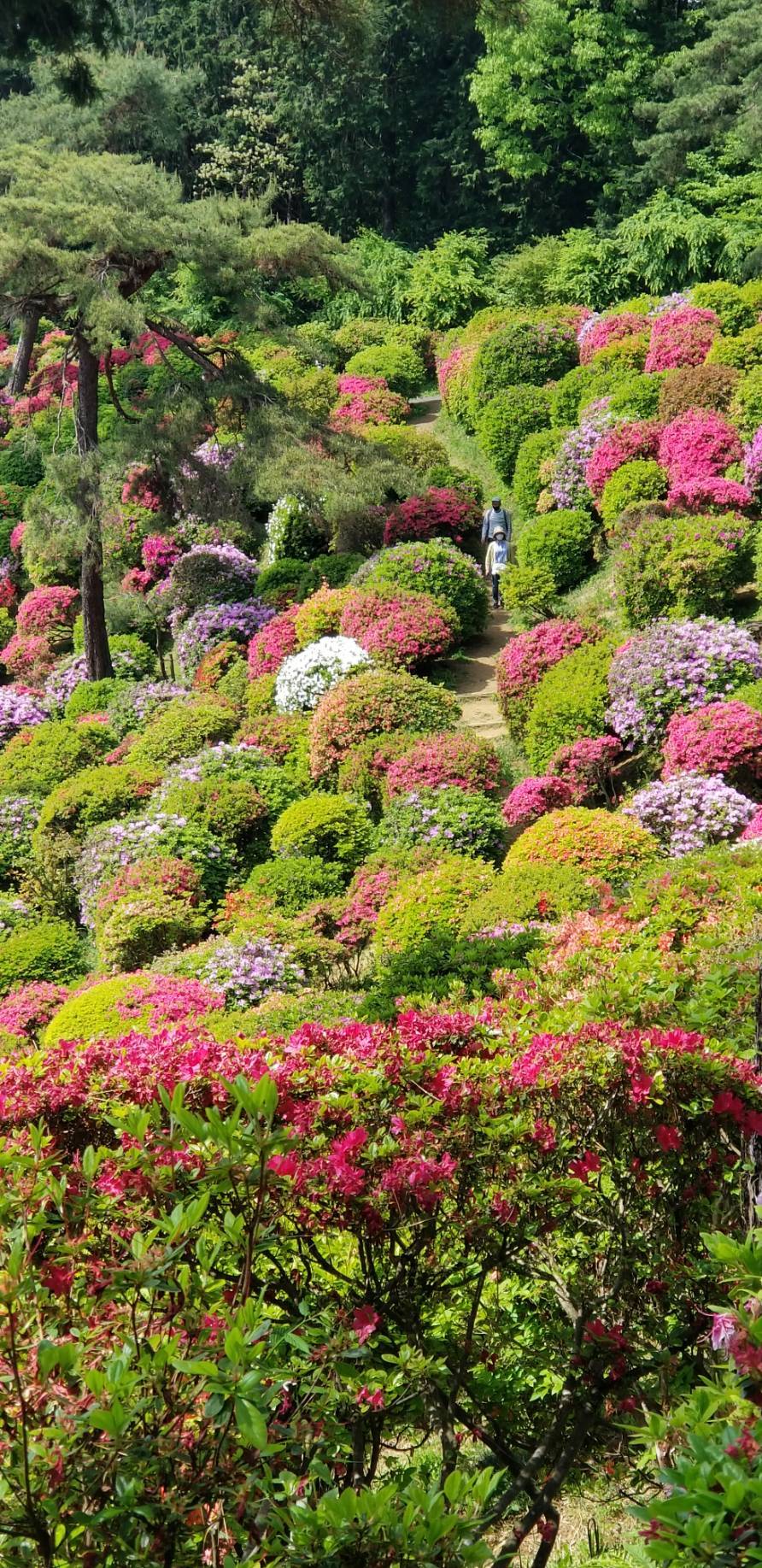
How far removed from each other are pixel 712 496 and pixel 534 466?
474 centimetres

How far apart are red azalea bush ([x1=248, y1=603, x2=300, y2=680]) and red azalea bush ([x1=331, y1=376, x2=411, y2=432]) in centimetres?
664

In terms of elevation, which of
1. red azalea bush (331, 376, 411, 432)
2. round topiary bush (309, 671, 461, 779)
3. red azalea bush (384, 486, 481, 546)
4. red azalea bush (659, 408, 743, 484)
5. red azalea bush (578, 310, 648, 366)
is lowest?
round topiary bush (309, 671, 461, 779)

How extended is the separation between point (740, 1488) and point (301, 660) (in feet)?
40.0

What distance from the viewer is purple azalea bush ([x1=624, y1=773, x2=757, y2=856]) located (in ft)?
29.4

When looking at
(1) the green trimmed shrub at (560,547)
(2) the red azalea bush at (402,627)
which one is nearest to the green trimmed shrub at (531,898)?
(2) the red azalea bush at (402,627)

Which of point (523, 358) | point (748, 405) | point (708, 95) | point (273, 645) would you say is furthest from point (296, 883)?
point (708, 95)

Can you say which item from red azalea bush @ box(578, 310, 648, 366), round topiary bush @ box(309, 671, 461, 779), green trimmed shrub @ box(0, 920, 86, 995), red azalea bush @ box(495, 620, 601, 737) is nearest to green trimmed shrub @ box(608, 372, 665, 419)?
red azalea bush @ box(578, 310, 648, 366)

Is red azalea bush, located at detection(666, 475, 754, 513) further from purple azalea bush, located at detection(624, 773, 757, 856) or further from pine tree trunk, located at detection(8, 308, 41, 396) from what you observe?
pine tree trunk, located at detection(8, 308, 41, 396)

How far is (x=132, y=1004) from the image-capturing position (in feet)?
26.4

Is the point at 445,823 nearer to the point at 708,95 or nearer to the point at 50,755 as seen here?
the point at 50,755

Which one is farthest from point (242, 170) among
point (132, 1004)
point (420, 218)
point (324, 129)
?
point (132, 1004)

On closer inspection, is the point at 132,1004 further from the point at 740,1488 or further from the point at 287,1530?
the point at 740,1488

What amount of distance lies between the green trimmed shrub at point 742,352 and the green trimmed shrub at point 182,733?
6.88 metres

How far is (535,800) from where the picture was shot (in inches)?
408
